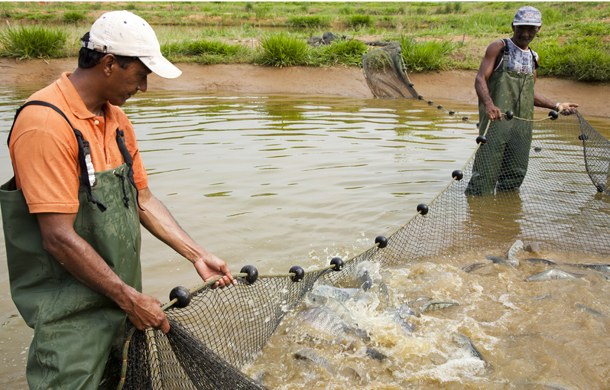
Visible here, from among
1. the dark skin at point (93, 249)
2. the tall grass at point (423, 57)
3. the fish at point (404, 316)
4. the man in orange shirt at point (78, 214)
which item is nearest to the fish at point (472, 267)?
the fish at point (404, 316)

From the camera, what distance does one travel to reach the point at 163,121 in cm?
959

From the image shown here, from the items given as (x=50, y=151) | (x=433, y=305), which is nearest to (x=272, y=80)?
(x=433, y=305)

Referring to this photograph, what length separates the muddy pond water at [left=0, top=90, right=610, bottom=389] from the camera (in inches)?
131

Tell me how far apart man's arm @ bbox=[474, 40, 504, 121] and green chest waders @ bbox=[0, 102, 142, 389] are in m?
4.08

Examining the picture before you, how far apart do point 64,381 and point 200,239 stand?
Answer: 3.09m

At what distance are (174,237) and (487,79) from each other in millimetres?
3995

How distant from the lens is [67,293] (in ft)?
7.09

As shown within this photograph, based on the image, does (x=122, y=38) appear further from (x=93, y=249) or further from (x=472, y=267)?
(x=472, y=267)

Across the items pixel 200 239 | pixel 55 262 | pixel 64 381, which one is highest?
pixel 55 262

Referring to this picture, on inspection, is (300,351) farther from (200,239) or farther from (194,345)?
(200,239)

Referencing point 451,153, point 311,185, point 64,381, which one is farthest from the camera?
point 451,153

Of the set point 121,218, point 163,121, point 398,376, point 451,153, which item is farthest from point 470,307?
point 163,121

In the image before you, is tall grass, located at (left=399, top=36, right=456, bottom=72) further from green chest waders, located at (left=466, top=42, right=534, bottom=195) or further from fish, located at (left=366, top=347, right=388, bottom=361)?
fish, located at (left=366, top=347, right=388, bottom=361)

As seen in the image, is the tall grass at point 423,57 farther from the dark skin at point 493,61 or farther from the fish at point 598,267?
the fish at point 598,267
